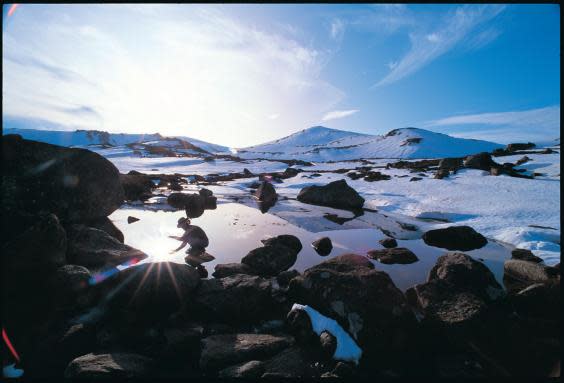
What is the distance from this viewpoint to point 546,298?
5906 mm

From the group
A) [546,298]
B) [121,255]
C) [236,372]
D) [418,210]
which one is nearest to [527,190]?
[418,210]

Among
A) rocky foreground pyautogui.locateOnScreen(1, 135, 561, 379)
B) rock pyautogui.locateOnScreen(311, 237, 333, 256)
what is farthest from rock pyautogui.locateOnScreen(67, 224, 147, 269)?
rock pyautogui.locateOnScreen(311, 237, 333, 256)

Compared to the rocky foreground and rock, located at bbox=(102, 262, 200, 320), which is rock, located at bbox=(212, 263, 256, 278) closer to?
the rocky foreground

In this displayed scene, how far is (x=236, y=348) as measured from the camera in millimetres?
4809

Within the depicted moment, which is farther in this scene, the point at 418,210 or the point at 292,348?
the point at 418,210

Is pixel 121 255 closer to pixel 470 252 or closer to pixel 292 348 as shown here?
pixel 292 348

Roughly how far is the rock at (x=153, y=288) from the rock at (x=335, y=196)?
593 inches

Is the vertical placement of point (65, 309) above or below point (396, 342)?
below

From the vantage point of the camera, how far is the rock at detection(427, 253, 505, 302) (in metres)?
6.41

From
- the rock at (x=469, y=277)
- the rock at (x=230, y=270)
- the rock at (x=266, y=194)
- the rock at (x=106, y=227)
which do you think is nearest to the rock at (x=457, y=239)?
the rock at (x=469, y=277)

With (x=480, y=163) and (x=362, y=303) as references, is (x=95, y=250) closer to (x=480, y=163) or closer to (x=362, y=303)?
(x=362, y=303)

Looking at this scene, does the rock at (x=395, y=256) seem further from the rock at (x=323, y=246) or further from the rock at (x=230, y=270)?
the rock at (x=230, y=270)

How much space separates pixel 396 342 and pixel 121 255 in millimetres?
7913

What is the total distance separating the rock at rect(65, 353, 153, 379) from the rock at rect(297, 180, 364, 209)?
16.9 meters
